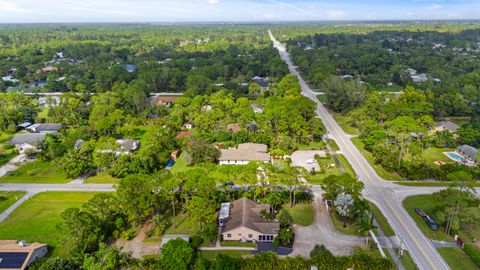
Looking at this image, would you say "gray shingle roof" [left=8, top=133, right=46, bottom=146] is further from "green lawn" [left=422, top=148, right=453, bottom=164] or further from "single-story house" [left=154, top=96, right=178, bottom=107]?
"green lawn" [left=422, top=148, right=453, bottom=164]

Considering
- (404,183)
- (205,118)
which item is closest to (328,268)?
Answer: (404,183)

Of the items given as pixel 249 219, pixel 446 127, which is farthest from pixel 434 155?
pixel 249 219

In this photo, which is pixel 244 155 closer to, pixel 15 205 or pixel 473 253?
pixel 473 253

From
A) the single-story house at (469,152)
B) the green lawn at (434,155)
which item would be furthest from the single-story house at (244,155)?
the single-story house at (469,152)

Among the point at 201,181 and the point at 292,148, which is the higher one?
the point at 201,181

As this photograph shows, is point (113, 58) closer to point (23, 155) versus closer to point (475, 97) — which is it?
point (23, 155)

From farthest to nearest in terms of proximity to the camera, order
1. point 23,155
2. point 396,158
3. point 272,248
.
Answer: point 23,155, point 396,158, point 272,248
